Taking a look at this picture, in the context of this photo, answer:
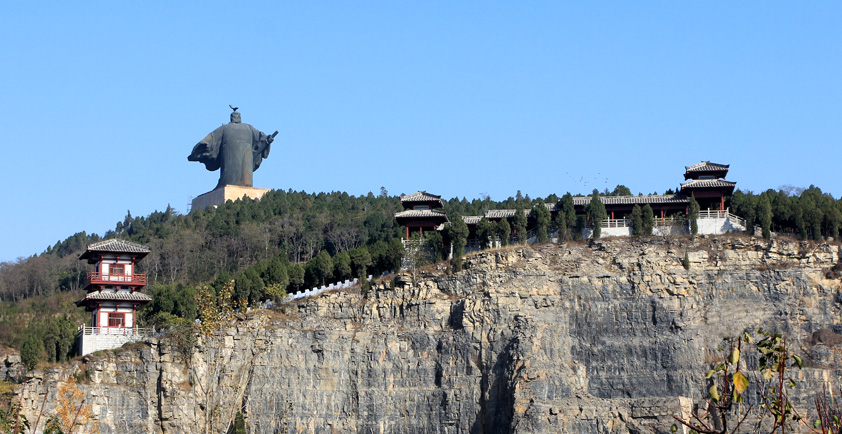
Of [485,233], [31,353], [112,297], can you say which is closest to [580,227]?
[485,233]

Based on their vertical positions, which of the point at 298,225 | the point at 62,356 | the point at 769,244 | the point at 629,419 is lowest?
the point at 629,419

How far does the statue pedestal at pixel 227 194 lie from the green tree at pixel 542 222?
3778 centimetres

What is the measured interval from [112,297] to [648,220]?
3186 centimetres

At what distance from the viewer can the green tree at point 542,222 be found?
6875cm

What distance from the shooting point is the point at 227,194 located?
9919 centimetres

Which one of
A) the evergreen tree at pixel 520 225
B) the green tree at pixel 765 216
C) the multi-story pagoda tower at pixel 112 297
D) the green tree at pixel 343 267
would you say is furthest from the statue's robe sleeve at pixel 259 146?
the green tree at pixel 765 216

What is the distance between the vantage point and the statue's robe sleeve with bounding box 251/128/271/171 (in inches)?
3957

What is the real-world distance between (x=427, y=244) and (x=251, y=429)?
16.6m

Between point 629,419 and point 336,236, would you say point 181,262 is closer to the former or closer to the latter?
point 336,236

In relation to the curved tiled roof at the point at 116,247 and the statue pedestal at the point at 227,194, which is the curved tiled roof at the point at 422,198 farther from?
the statue pedestal at the point at 227,194

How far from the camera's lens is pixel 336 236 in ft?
288

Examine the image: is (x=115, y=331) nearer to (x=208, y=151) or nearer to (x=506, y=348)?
(x=506, y=348)

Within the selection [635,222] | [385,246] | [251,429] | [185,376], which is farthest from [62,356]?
[635,222]

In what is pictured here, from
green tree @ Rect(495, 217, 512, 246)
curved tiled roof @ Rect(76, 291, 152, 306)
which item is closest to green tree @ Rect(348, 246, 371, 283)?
green tree @ Rect(495, 217, 512, 246)
